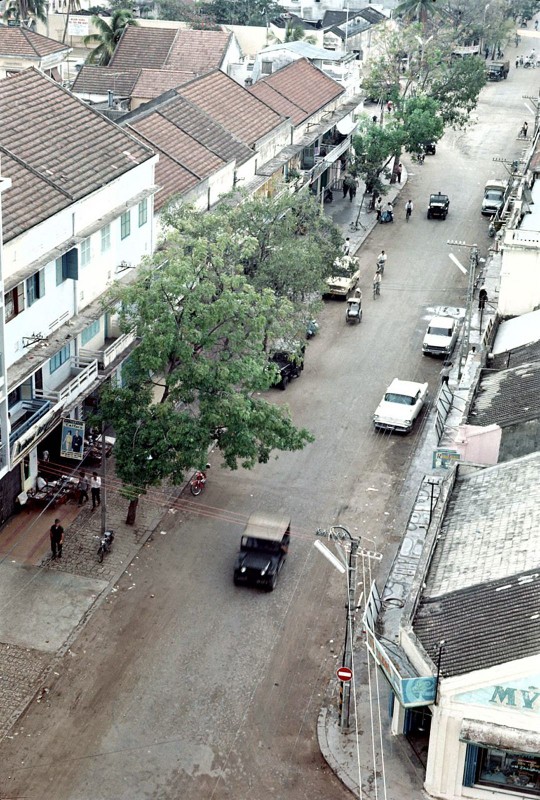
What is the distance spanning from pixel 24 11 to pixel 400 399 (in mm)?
82903

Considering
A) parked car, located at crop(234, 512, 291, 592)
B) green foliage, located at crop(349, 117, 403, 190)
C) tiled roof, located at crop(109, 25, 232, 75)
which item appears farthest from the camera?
tiled roof, located at crop(109, 25, 232, 75)

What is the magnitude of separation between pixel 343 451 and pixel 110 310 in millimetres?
14649

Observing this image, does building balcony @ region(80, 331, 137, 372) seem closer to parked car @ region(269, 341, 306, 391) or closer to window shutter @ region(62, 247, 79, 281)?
window shutter @ region(62, 247, 79, 281)

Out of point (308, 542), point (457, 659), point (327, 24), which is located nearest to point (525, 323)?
point (308, 542)

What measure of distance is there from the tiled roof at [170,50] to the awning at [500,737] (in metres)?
67.8

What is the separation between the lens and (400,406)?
53.8 meters

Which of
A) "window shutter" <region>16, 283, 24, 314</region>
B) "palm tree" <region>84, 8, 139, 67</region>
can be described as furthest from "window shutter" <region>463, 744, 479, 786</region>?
"palm tree" <region>84, 8, 139, 67</region>

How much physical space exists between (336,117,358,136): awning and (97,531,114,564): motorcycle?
2030 inches

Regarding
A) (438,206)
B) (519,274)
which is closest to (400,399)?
(519,274)

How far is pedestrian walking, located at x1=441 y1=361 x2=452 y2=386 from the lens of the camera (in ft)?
177

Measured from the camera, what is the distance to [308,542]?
44281 mm

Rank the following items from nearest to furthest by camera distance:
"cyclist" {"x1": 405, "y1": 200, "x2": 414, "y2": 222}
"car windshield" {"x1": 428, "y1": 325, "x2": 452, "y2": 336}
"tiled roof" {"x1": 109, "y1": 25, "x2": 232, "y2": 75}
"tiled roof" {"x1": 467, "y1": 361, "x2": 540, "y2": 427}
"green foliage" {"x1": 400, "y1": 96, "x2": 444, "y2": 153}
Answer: "tiled roof" {"x1": 467, "y1": 361, "x2": 540, "y2": 427} → "car windshield" {"x1": 428, "y1": 325, "x2": 452, "y2": 336} → "green foliage" {"x1": 400, "y1": 96, "x2": 444, "y2": 153} → "cyclist" {"x1": 405, "y1": 200, "x2": 414, "y2": 222} → "tiled roof" {"x1": 109, "y1": 25, "x2": 232, "y2": 75}

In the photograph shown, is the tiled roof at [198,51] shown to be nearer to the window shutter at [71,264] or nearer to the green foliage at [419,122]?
the green foliage at [419,122]

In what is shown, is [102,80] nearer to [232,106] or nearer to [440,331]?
[232,106]
